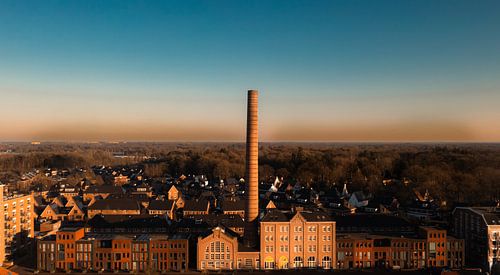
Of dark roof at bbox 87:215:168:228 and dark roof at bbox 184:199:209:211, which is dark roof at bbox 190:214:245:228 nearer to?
dark roof at bbox 87:215:168:228

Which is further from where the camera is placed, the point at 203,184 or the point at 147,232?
the point at 203,184

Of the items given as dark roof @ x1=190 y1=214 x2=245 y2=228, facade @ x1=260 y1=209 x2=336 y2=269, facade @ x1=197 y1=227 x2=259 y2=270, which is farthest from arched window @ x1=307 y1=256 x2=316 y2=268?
dark roof @ x1=190 y1=214 x2=245 y2=228

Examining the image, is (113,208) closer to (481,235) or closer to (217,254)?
(217,254)

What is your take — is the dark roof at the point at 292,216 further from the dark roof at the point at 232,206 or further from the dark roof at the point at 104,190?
the dark roof at the point at 104,190

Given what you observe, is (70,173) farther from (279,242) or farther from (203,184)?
(279,242)

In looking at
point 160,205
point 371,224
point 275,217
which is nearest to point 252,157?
point 275,217

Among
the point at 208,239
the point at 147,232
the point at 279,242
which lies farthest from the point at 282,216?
the point at 147,232

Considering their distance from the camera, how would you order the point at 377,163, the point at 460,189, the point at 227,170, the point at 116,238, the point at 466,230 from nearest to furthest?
the point at 116,238
the point at 466,230
the point at 460,189
the point at 377,163
the point at 227,170
